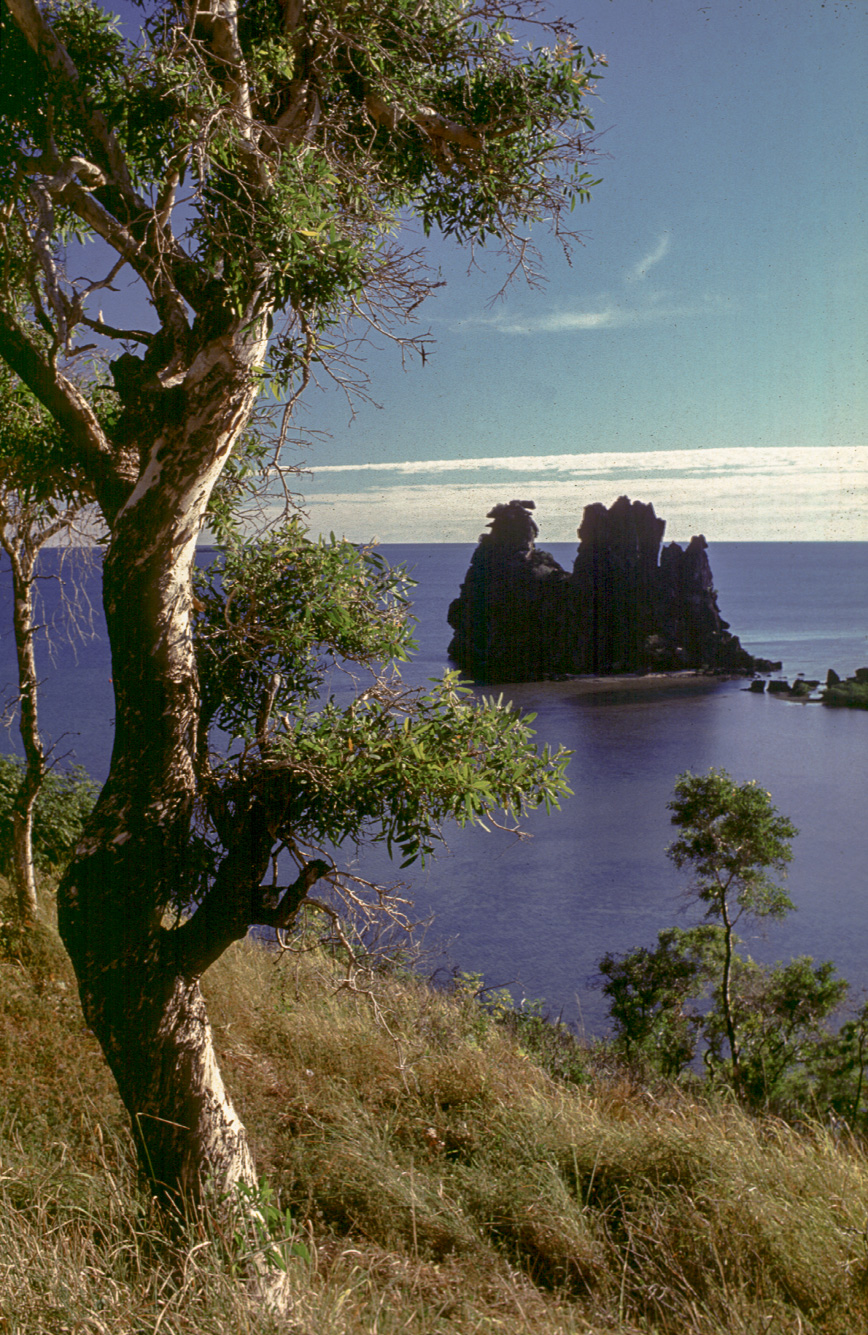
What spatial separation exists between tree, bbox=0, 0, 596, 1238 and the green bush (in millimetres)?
5191

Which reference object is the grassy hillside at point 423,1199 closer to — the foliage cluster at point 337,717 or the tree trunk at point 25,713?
the tree trunk at point 25,713

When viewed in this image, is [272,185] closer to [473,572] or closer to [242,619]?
[242,619]

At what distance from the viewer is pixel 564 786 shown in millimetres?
3412

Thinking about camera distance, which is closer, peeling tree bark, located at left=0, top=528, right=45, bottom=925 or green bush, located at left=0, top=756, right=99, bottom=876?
peeling tree bark, located at left=0, top=528, right=45, bottom=925

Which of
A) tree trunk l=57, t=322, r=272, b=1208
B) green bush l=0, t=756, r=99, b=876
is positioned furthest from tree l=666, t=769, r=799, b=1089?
tree trunk l=57, t=322, r=272, b=1208

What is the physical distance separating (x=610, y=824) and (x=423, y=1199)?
3766 cm

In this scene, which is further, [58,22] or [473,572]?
[473,572]

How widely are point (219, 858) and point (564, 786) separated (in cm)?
152

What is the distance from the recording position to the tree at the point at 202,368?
3.21 m

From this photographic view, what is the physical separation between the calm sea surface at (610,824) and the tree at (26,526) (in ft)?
2.20

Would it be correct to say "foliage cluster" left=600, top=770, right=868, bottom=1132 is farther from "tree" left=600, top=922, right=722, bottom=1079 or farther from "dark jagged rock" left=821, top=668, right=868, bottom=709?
"dark jagged rock" left=821, top=668, right=868, bottom=709

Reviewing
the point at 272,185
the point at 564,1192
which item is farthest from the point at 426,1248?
the point at 272,185

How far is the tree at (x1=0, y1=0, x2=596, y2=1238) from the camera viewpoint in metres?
3.21

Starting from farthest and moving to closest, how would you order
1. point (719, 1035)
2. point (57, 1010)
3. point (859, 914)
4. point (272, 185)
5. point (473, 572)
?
point (473, 572), point (859, 914), point (719, 1035), point (57, 1010), point (272, 185)
